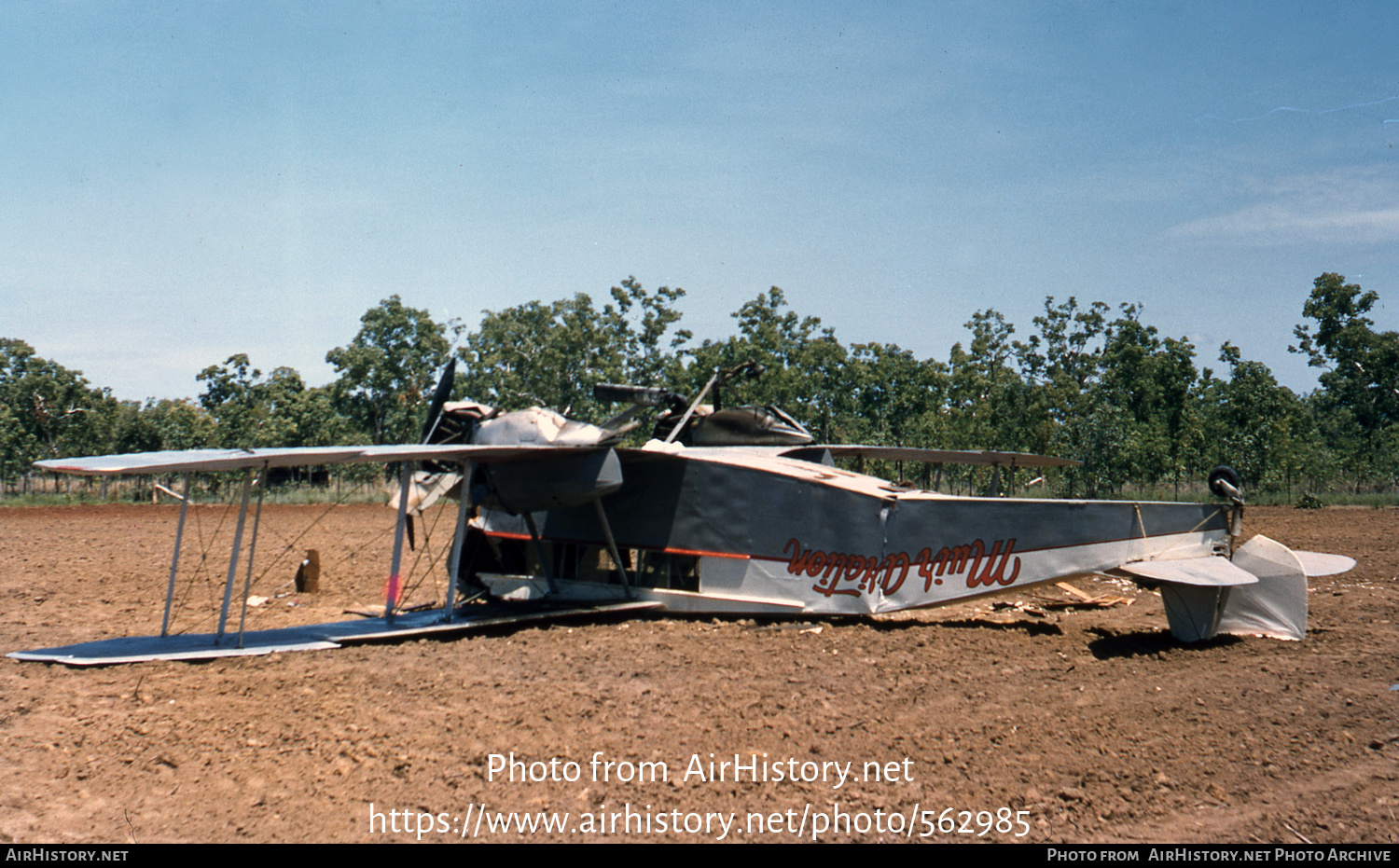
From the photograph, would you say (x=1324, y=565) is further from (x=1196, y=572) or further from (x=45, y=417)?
(x=45, y=417)

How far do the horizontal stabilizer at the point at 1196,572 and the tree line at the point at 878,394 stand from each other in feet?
75.7

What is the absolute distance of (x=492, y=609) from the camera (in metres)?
12.7

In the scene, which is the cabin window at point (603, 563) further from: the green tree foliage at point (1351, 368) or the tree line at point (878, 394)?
the green tree foliage at point (1351, 368)

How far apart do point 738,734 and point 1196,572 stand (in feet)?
19.5

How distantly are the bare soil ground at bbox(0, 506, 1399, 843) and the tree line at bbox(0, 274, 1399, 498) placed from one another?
22728mm

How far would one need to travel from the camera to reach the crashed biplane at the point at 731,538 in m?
10.2

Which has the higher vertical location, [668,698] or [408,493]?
[408,493]

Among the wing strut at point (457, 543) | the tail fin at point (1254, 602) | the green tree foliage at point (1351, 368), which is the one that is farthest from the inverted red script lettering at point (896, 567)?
the green tree foliage at point (1351, 368)

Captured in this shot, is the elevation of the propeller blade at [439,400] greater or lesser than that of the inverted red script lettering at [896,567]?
greater

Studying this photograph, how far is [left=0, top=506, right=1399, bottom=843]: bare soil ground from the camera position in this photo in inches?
236

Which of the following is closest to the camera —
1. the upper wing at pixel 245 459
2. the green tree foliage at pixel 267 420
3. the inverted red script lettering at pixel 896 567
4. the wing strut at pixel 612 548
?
the upper wing at pixel 245 459
